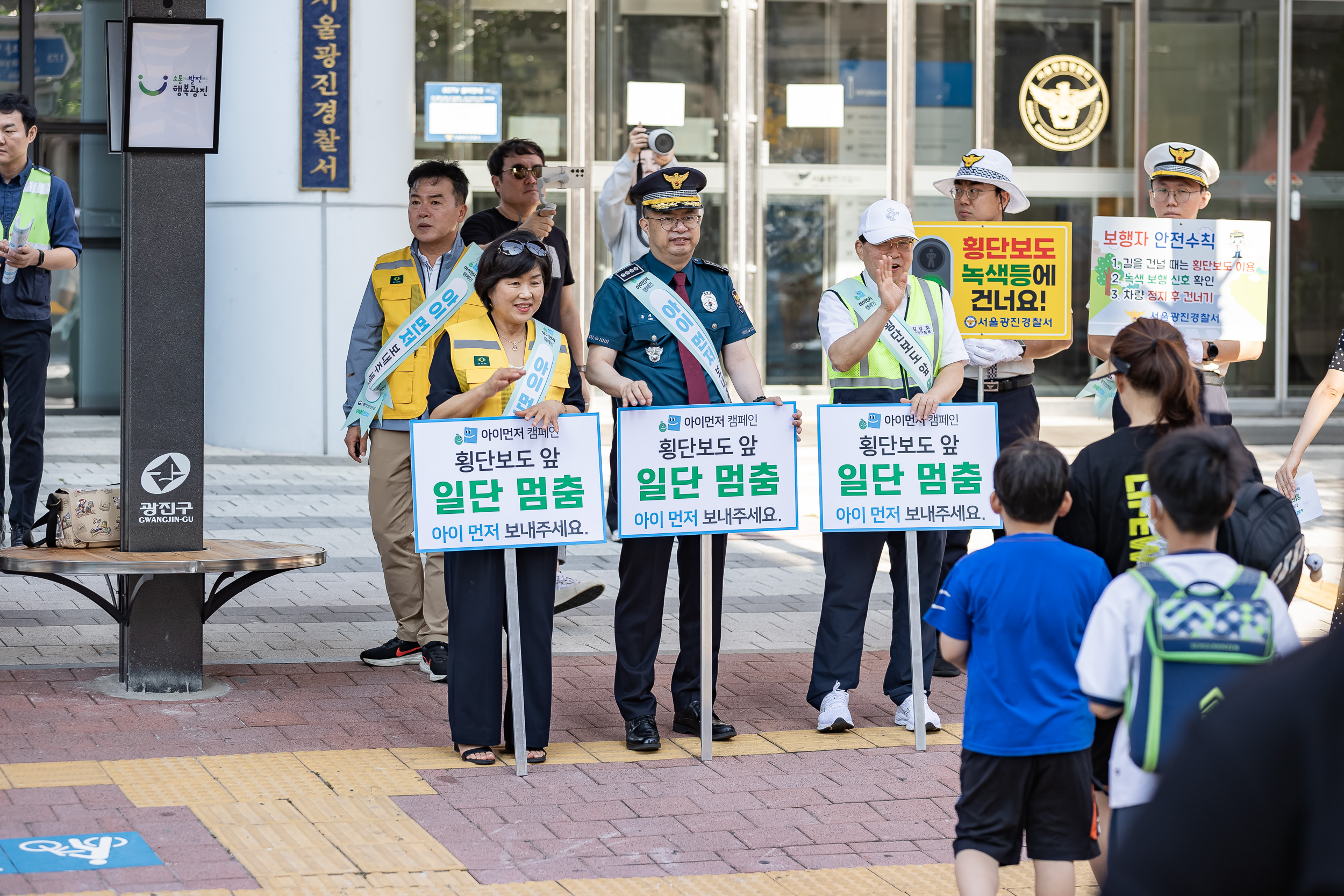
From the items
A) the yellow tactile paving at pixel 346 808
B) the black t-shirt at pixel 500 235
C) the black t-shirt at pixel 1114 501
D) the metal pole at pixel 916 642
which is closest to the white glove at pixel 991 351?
the metal pole at pixel 916 642

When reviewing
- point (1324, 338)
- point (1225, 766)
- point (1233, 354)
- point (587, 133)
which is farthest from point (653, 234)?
point (1324, 338)

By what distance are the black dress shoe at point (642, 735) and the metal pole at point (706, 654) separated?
0.17 m

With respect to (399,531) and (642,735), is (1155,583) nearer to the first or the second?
(642,735)

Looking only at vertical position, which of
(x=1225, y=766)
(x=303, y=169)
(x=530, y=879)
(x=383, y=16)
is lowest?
(x=530, y=879)

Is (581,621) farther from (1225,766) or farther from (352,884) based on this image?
(1225,766)

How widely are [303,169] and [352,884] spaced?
10.3m

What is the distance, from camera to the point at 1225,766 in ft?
3.51

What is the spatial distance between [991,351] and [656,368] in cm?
164

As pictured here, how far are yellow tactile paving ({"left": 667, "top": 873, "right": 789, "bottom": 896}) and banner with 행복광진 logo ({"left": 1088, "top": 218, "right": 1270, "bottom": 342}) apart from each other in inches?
111

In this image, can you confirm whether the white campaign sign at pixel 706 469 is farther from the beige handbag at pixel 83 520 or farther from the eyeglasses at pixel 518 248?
the beige handbag at pixel 83 520

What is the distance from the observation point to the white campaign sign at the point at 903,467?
582 centimetres

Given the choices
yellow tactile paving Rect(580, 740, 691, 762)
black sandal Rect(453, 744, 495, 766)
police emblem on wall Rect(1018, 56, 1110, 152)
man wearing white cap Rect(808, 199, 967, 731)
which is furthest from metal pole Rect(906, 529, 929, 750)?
police emblem on wall Rect(1018, 56, 1110, 152)

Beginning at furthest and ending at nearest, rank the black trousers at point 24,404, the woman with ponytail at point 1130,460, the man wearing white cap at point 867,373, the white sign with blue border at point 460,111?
Result: the white sign with blue border at point 460,111 → the black trousers at point 24,404 → the man wearing white cap at point 867,373 → the woman with ponytail at point 1130,460

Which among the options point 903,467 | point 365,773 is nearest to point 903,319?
point 903,467
